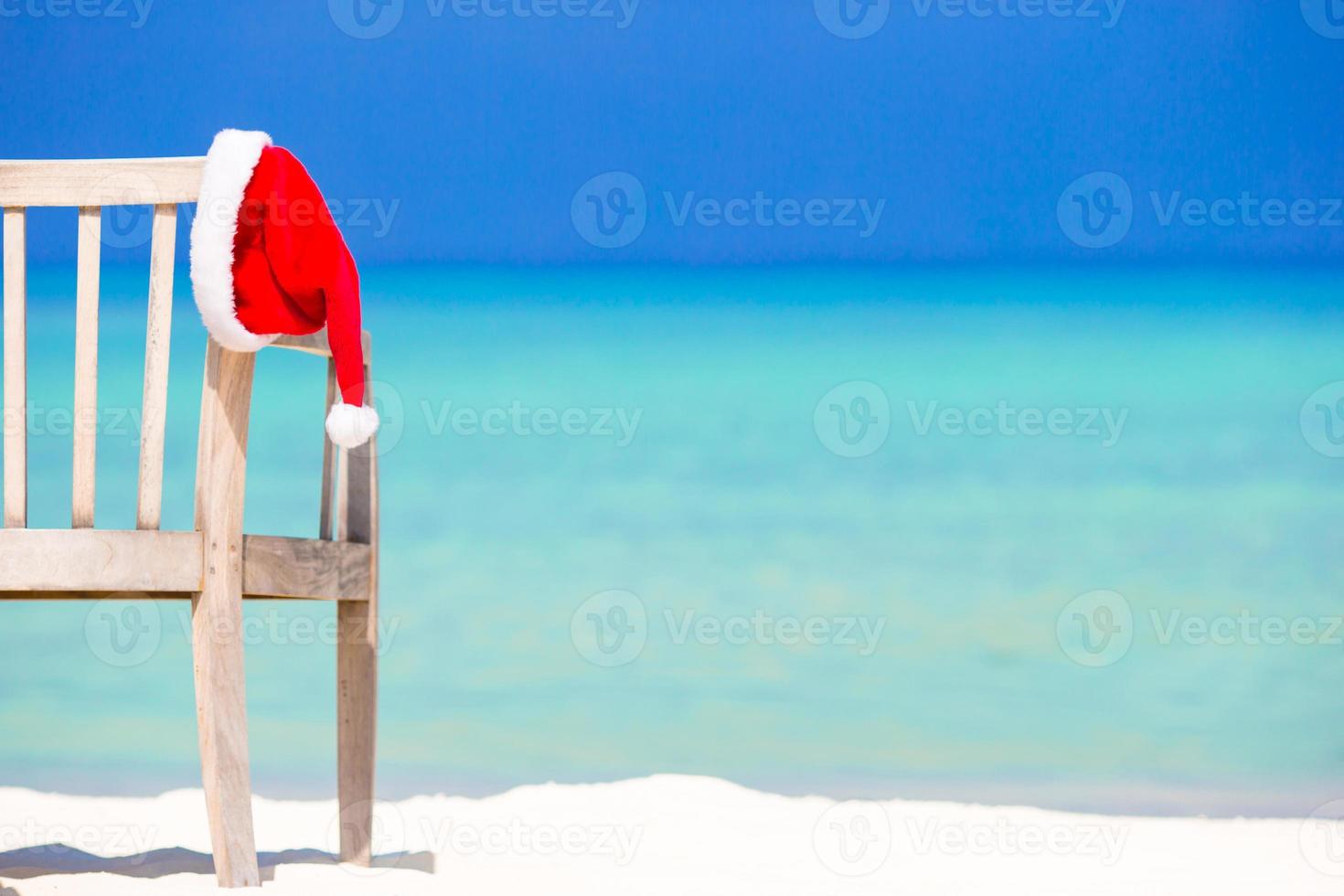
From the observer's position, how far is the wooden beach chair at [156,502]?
1386 mm

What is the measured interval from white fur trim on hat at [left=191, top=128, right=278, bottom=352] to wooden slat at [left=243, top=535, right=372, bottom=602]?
0.22m

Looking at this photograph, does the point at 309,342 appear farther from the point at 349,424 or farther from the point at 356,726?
the point at 356,726

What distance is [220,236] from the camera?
4.79 feet

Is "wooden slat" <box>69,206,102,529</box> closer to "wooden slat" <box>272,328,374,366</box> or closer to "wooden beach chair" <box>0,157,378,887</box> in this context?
"wooden beach chair" <box>0,157,378,887</box>


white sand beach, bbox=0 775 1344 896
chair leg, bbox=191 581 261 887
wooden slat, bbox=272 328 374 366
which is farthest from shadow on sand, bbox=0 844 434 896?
wooden slat, bbox=272 328 374 366

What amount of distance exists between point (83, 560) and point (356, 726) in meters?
0.56

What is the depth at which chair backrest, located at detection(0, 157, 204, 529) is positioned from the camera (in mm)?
1425

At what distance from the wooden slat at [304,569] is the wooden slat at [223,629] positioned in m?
0.03

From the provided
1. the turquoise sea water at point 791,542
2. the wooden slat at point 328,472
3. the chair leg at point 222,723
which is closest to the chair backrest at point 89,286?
the chair leg at point 222,723

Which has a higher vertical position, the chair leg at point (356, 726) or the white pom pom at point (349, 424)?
the white pom pom at point (349, 424)

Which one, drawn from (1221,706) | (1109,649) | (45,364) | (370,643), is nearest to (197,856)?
(370,643)

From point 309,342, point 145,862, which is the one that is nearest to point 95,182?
point 309,342

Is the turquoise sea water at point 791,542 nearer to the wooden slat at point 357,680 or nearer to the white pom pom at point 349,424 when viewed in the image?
the wooden slat at point 357,680

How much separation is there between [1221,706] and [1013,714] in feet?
1.31
